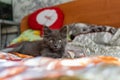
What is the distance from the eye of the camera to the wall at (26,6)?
292 cm

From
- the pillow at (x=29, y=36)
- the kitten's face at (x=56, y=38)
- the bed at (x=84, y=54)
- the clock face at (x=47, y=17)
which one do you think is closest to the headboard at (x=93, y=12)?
the bed at (x=84, y=54)

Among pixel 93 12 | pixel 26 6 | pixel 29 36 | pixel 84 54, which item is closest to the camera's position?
pixel 84 54

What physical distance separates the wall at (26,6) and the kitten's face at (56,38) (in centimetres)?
102

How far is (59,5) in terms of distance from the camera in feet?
8.64

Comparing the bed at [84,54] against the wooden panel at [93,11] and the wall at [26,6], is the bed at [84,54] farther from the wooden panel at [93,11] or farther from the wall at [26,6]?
the wall at [26,6]

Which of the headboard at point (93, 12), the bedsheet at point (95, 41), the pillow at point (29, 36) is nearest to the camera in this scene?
the bedsheet at point (95, 41)

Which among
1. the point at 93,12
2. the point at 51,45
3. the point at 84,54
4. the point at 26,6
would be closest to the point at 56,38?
the point at 51,45

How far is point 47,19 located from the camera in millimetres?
2617

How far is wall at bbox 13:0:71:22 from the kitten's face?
102cm

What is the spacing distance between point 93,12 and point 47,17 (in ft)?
1.82

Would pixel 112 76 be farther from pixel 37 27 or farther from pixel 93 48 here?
pixel 37 27

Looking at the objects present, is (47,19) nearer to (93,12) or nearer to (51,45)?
(93,12)

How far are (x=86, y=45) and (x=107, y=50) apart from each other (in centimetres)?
22

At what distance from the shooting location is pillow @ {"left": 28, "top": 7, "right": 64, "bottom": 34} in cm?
253
